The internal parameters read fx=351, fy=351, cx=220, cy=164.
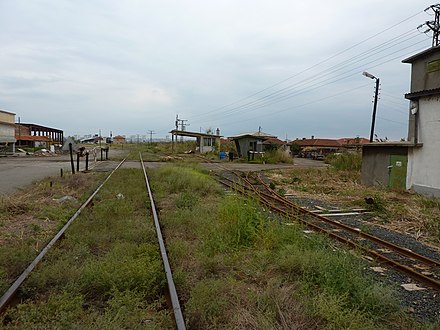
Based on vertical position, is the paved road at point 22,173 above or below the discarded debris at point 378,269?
below

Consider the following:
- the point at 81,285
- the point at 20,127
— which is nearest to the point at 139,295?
the point at 81,285

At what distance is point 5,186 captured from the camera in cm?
1355

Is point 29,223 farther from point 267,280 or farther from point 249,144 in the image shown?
point 249,144

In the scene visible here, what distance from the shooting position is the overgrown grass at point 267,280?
11.3 feet

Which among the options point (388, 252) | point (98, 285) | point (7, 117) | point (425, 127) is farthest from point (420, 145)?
point (7, 117)

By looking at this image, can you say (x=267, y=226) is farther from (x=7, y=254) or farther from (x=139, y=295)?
(x=7, y=254)

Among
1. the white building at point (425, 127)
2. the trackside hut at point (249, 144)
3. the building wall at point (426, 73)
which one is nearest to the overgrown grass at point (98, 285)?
the white building at point (425, 127)

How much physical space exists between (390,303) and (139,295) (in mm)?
2780

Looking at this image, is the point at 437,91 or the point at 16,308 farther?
the point at 437,91

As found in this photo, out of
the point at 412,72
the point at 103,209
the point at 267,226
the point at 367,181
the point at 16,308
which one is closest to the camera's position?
the point at 16,308

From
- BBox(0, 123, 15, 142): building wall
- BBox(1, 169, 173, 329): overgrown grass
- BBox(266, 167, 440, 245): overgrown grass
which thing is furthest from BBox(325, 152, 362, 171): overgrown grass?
BBox(0, 123, 15, 142): building wall

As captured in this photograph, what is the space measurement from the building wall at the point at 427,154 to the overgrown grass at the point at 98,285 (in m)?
10.4

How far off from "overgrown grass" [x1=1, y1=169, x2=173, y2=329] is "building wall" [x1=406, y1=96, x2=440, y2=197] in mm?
10365

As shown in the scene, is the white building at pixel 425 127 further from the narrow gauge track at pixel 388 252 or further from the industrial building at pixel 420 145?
the narrow gauge track at pixel 388 252
